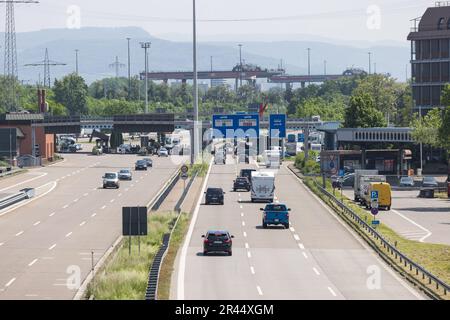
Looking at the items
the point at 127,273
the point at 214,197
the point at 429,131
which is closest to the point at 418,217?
the point at 214,197

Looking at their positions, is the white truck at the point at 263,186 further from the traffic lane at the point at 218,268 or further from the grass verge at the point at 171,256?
the grass verge at the point at 171,256

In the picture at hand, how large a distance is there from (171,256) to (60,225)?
18981 millimetres

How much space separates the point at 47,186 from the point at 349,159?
36.2 m

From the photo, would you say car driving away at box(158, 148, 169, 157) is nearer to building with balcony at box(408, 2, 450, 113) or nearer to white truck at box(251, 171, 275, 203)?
building with balcony at box(408, 2, 450, 113)

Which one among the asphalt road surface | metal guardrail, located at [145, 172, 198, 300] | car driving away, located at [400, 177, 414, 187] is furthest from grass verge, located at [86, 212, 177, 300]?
car driving away, located at [400, 177, 414, 187]

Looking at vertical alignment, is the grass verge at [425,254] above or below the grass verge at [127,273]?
below

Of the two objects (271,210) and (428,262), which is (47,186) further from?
(428,262)

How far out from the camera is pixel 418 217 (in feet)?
257

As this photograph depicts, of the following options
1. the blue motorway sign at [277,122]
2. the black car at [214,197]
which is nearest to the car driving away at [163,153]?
the blue motorway sign at [277,122]

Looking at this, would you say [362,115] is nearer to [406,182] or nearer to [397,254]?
[406,182]

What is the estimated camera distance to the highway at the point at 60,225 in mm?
47650

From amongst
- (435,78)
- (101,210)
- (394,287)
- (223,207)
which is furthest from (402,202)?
(435,78)

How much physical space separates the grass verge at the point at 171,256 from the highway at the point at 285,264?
411 millimetres
